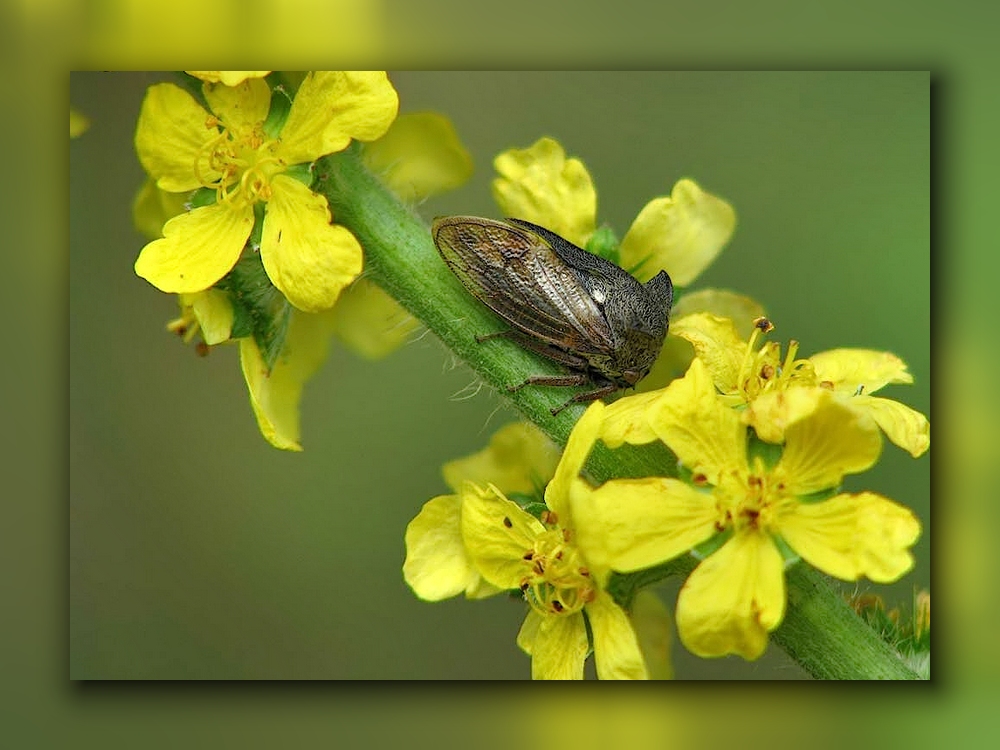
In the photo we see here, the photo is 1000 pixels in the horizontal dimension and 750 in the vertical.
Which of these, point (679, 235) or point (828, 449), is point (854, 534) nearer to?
point (828, 449)

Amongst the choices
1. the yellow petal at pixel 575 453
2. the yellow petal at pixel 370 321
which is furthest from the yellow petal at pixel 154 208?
the yellow petal at pixel 575 453

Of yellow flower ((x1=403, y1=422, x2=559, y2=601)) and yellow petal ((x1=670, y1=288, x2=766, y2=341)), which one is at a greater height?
yellow petal ((x1=670, y1=288, x2=766, y2=341))

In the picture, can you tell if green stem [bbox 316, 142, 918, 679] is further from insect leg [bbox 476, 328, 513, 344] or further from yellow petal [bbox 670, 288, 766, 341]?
yellow petal [bbox 670, 288, 766, 341]

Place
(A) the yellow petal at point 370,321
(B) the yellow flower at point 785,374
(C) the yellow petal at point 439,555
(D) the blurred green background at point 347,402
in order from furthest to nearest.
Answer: (D) the blurred green background at point 347,402, (A) the yellow petal at point 370,321, (C) the yellow petal at point 439,555, (B) the yellow flower at point 785,374

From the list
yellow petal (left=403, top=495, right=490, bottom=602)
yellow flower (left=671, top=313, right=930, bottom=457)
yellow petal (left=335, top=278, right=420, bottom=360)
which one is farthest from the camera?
yellow petal (left=335, top=278, right=420, bottom=360)

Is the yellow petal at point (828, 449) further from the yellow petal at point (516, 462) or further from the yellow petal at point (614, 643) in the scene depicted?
the yellow petal at point (516, 462)

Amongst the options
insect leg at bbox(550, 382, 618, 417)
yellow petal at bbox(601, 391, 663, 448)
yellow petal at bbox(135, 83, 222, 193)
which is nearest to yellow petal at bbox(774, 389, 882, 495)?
yellow petal at bbox(601, 391, 663, 448)
